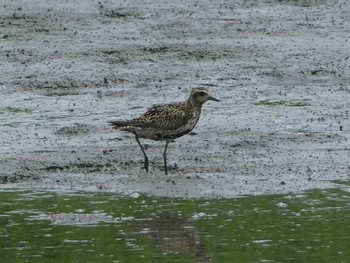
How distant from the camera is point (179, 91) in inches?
738

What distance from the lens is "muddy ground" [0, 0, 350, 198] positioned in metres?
15.0

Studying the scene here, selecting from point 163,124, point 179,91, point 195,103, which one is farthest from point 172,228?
point 179,91

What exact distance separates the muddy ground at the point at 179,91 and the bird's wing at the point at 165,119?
0.45 meters

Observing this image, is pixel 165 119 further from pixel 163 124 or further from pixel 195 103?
pixel 195 103

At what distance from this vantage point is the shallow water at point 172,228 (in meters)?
11.5

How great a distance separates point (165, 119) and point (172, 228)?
2892mm

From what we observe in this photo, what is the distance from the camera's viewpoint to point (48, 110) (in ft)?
59.2

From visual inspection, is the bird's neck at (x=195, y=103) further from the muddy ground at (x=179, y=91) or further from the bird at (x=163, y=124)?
the muddy ground at (x=179, y=91)

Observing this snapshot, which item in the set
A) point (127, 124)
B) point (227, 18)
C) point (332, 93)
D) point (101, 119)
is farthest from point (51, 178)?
point (227, 18)

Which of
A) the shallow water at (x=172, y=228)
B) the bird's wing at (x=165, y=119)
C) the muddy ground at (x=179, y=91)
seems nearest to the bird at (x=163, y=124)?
the bird's wing at (x=165, y=119)

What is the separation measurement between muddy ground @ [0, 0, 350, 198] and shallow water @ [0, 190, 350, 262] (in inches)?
20.0

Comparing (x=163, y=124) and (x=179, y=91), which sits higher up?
(x=163, y=124)

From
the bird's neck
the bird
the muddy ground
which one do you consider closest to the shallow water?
the muddy ground

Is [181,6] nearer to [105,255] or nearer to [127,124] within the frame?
[127,124]
